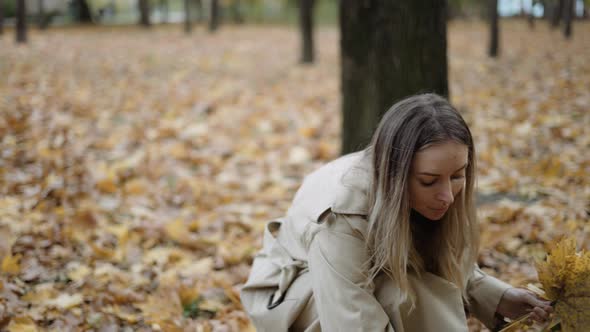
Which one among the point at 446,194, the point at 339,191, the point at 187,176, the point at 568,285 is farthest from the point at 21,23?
the point at 568,285

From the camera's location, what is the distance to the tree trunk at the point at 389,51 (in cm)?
288

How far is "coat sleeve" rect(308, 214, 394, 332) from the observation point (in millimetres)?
1540

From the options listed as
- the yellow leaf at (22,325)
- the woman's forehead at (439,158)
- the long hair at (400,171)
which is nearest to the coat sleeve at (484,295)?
the long hair at (400,171)

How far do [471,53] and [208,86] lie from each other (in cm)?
588

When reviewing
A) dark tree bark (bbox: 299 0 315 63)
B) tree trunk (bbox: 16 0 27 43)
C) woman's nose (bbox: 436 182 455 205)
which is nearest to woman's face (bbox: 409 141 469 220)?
woman's nose (bbox: 436 182 455 205)

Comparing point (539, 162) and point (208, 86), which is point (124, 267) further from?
point (208, 86)

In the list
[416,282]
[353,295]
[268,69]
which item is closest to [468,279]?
[416,282]

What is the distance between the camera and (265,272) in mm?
1934

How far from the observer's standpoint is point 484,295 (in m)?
1.87

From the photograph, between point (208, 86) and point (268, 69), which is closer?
point (208, 86)

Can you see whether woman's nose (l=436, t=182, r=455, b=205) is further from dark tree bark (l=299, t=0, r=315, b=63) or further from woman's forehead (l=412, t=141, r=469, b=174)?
dark tree bark (l=299, t=0, r=315, b=63)

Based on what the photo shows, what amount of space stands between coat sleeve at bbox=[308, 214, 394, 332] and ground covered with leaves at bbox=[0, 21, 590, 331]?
87 centimetres

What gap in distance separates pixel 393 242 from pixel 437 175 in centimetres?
23

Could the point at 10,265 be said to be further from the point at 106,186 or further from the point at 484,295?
the point at 484,295
